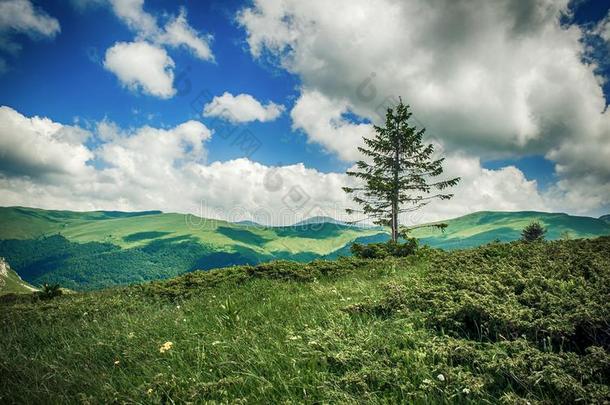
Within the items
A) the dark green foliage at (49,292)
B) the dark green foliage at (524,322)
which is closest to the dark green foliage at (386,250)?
the dark green foliage at (524,322)

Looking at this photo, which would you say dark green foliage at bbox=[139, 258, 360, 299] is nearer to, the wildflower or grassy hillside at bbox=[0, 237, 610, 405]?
grassy hillside at bbox=[0, 237, 610, 405]

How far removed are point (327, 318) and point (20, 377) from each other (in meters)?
4.96

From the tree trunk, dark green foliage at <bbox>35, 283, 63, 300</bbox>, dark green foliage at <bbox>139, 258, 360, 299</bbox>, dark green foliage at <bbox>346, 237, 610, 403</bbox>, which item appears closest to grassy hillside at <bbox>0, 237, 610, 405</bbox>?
dark green foliage at <bbox>346, 237, 610, 403</bbox>

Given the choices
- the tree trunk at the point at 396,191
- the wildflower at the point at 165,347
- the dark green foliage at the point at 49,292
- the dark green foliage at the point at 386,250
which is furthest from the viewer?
the tree trunk at the point at 396,191

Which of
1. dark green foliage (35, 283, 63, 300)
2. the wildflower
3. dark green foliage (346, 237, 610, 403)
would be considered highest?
dark green foliage (346, 237, 610, 403)

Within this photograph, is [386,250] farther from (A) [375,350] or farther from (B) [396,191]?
(A) [375,350]

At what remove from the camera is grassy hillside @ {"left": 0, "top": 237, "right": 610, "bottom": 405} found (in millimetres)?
3496

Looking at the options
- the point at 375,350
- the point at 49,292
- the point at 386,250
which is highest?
the point at 386,250

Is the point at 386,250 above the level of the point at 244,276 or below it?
above

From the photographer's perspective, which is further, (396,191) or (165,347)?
(396,191)

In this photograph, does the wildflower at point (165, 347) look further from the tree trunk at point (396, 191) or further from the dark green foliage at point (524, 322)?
the tree trunk at point (396, 191)

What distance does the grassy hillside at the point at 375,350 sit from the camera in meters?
3.50

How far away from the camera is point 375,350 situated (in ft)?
14.0

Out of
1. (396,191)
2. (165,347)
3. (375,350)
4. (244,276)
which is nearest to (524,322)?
(375,350)
